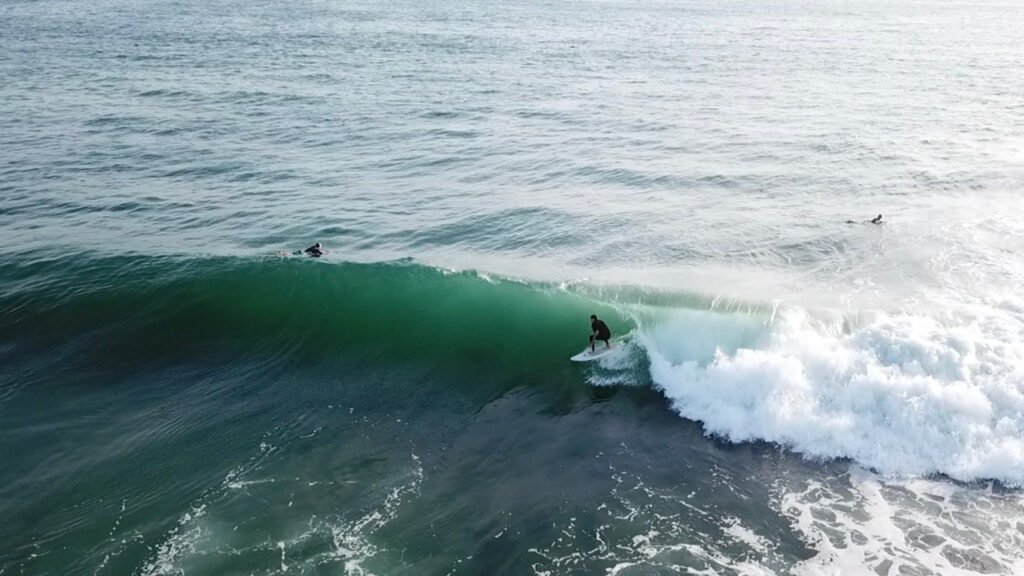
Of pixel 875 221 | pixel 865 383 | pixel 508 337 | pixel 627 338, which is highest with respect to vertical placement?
pixel 875 221

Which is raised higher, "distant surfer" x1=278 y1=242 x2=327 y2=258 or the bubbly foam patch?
"distant surfer" x1=278 y1=242 x2=327 y2=258

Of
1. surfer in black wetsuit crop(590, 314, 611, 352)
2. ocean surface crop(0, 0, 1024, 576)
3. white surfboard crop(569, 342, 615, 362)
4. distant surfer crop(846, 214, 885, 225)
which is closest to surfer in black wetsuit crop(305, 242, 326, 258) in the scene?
ocean surface crop(0, 0, 1024, 576)

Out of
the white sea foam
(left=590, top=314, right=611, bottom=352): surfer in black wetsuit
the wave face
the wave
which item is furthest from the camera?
the wave face

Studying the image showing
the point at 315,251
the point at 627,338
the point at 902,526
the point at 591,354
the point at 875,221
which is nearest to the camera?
the point at 902,526

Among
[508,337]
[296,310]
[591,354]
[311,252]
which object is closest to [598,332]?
[591,354]

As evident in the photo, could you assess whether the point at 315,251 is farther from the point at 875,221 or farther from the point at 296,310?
the point at 875,221

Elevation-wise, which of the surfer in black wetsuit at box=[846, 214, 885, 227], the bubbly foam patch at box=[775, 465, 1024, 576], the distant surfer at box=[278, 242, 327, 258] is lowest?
the bubbly foam patch at box=[775, 465, 1024, 576]

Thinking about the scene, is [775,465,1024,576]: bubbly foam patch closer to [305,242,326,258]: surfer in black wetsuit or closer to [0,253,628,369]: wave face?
[0,253,628,369]: wave face

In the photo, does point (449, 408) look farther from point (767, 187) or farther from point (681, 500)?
point (767, 187)
